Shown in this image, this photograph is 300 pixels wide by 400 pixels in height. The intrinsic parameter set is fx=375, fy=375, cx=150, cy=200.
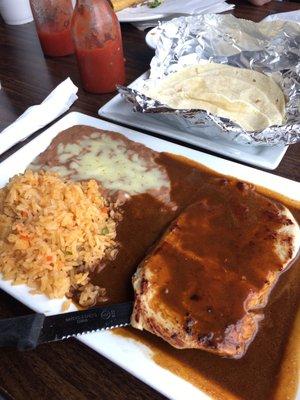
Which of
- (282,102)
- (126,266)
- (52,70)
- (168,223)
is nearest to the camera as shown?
(126,266)

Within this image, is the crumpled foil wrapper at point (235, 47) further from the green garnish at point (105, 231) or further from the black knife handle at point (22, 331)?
the black knife handle at point (22, 331)

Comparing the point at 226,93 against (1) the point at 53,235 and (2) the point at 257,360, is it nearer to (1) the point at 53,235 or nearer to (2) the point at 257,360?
(1) the point at 53,235

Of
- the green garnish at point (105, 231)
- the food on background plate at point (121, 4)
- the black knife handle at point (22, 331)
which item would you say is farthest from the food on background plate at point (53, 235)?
the food on background plate at point (121, 4)

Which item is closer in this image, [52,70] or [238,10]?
[52,70]

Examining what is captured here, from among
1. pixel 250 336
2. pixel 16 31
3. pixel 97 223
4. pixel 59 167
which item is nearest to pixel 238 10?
pixel 16 31

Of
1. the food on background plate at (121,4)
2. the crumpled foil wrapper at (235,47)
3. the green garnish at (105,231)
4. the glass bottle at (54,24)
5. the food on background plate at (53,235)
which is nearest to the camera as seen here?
the food on background plate at (53,235)

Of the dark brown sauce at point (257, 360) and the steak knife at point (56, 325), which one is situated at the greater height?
the steak knife at point (56, 325)

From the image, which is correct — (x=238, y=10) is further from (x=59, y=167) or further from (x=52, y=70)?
(x=59, y=167)
